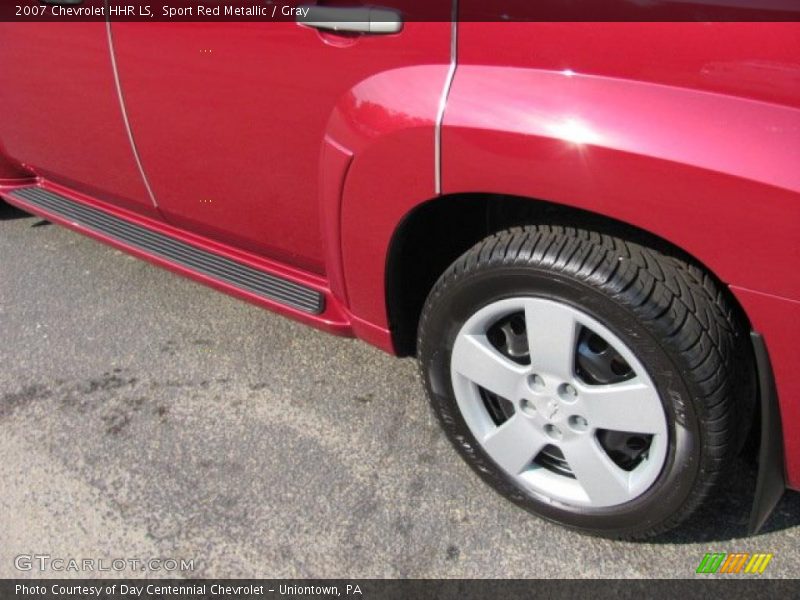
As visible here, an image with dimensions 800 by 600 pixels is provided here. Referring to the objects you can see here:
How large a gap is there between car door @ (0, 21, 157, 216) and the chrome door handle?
886 millimetres

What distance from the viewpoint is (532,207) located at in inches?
74.9

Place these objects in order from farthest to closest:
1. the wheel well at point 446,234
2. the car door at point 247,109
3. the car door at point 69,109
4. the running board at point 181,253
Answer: the car door at point 69,109, the running board at point 181,253, the car door at point 247,109, the wheel well at point 446,234

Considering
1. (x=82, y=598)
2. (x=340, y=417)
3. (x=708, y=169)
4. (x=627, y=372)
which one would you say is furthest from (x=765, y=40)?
(x=82, y=598)

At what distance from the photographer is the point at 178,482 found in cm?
230

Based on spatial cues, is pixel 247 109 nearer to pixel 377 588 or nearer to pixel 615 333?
pixel 615 333

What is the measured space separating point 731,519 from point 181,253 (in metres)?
1.94

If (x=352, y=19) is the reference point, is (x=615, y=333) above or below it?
below

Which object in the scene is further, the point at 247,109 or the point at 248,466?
the point at 248,466

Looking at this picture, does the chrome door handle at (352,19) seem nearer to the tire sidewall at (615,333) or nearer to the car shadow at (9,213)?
the tire sidewall at (615,333)

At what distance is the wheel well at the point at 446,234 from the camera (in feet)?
5.82

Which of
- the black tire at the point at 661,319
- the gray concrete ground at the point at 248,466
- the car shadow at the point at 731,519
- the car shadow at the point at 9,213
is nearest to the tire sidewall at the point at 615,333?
the black tire at the point at 661,319

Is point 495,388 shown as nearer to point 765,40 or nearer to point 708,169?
point 708,169

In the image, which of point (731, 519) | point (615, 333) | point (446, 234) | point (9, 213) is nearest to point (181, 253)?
point (446, 234)

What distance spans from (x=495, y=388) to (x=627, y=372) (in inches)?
13.5
